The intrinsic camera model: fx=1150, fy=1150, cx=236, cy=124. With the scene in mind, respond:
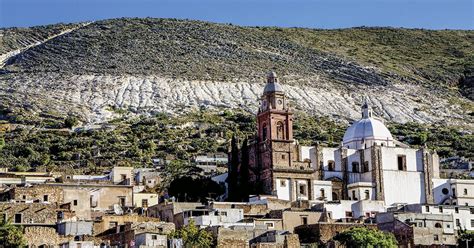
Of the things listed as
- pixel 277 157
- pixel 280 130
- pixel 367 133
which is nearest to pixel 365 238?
pixel 277 157

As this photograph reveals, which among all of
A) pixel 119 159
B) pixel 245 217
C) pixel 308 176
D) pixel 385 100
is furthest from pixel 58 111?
pixel 245 217

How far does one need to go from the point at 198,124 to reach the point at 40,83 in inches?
1487

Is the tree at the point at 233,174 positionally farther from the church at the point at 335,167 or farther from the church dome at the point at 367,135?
the church dome at the point at 367,135

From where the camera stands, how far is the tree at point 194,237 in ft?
224

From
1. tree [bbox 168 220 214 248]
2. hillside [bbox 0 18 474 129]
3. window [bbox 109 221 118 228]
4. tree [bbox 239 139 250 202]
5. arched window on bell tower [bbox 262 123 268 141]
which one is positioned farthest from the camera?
hillside [bbox 0 18 474 129]

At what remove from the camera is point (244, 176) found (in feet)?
319

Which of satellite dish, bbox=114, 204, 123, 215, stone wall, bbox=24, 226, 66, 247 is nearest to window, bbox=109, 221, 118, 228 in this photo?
satellite dish, bbox=114, 204, 123, 215

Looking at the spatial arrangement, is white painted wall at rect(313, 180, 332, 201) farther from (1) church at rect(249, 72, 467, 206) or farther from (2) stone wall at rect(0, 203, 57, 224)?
(2) stone wall at rect(0, 203, 57, 224)

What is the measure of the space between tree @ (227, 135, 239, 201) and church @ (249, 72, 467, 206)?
141 cm

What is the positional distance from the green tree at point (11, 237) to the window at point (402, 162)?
143ft

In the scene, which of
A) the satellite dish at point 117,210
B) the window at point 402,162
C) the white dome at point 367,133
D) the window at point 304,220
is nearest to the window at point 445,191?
the window at point 402,162

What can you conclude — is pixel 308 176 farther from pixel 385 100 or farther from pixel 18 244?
pixel 385 100

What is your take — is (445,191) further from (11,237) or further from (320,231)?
(11,237)

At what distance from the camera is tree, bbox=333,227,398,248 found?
72.8 metres
